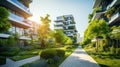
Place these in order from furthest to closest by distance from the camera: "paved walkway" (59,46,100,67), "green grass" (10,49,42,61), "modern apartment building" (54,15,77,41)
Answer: "modern apartment building" (54,15,77,41) < "green grass" (10,49,42,61) < "paved walkway" (59,46,100,67)

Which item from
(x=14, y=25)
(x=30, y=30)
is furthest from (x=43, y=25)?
(x=14, y=25)

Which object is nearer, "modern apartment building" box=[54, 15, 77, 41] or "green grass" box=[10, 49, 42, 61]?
"green grass" box=[10, 49, 42, 61]

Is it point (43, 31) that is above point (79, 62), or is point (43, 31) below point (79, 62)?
above

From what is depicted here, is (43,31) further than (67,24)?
No

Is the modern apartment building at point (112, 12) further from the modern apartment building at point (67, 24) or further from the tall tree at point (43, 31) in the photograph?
the modern apartment building at point (67, 24)

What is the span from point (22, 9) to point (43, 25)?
50.7 ft

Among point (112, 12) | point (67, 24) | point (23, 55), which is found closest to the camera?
point (112, 12)

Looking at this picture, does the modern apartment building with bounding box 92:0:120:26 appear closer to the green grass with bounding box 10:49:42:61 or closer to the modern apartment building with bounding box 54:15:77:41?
the green grass with bounding box 10:49:42:61

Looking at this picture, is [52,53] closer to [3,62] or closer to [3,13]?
[3,62]

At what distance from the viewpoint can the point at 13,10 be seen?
35.9m

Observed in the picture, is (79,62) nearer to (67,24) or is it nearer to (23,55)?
(23,55)

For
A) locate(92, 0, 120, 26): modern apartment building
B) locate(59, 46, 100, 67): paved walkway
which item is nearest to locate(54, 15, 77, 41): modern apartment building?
locate(92, 0, 120, 26): modern apartment building

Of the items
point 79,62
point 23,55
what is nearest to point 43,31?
point 23,55

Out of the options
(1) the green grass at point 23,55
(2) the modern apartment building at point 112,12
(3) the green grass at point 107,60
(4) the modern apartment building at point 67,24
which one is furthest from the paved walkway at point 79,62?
(4) the modern apartment building at point 67,24
